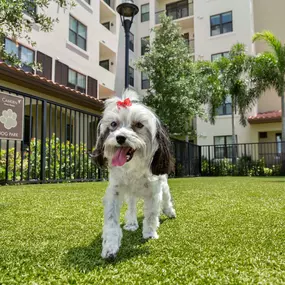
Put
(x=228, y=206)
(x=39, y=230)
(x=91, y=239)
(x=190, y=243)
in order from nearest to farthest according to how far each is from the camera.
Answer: (x=190, y=243) → (x=91, y=239) → (x=39, y=230) → (x=228, y=206)

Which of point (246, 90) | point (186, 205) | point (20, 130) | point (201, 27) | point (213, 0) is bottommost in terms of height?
point (186, 205)

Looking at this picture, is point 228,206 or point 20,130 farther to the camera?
point 20,130

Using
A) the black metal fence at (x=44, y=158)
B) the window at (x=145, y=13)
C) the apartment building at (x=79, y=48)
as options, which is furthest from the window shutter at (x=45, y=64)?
the window at (x=145, y=13)

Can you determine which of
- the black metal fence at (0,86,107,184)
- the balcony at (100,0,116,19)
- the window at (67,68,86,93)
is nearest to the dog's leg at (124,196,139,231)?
the black metal fence at (0,86,107,184)

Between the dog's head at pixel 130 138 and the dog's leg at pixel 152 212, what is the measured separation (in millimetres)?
155

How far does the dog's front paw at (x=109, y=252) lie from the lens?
5.30 ft

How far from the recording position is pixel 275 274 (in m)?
1.32

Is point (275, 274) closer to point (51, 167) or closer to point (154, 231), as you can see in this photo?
point (154, 231)

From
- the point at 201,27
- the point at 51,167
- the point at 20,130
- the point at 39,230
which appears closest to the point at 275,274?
the point at 39,230

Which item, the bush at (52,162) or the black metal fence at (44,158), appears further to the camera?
the bush at (52,162)

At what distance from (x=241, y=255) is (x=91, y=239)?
978 mm

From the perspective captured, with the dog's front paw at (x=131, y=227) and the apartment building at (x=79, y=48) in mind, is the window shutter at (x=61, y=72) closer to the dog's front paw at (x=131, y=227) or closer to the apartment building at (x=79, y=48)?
the apartment building at (x=79, y=48)

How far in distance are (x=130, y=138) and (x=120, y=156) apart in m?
0.14

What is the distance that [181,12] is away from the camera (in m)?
23.7
